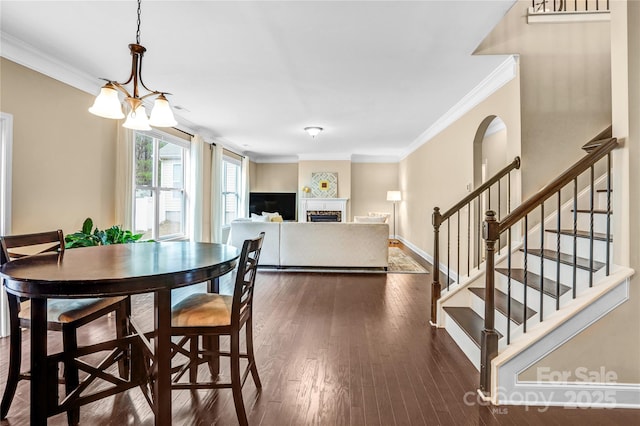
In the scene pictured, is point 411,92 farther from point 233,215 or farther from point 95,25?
point 233,215

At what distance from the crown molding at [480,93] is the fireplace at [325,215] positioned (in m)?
3.91

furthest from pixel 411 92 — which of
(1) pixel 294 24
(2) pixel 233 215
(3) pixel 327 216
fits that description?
(2) pixel 233 215

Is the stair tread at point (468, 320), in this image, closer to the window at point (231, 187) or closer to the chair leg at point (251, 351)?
the chair leg at point (251, 351)

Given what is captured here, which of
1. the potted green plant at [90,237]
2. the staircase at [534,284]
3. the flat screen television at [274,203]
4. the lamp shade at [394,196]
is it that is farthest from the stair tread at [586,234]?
the flat screen television at [274,203]

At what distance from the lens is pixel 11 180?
283cm

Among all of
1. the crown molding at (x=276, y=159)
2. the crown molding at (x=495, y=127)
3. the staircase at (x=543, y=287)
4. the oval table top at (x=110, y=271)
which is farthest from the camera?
the crown molding at (x=276, y=159)

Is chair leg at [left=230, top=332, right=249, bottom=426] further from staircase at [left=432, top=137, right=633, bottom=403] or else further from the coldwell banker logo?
staircase at [left=432, top=137, right=633, bottom=403]

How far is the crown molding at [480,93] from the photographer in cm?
321

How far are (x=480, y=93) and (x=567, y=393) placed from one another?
3.28 meters

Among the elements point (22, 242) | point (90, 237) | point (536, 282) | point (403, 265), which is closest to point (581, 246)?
point (536, 282)

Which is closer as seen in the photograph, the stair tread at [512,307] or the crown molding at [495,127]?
the stair tread at [512,307]

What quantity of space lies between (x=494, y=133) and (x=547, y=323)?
4489 millimetres

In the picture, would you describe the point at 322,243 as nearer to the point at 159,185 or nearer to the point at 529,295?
the point at 159,185

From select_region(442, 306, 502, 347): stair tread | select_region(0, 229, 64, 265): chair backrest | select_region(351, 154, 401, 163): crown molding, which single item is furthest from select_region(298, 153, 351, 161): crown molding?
select_region(0, 229, 64, 265): chair backrest
